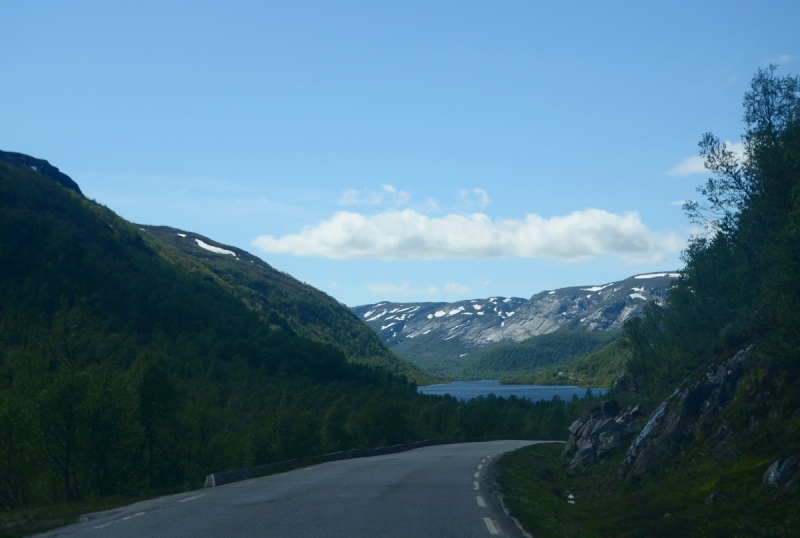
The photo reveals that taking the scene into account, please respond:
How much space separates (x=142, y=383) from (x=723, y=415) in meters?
30.3

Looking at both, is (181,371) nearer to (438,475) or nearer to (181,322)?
(181,322)

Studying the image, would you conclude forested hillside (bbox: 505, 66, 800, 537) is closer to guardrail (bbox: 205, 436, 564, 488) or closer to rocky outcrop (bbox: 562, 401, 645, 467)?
rocky outcrop (bbox: 562, 401, 645, 467)

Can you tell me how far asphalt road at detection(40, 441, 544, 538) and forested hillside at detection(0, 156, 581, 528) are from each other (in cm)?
570

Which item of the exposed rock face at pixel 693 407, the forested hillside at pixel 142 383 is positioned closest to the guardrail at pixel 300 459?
the forested hillside at pixel 142 383

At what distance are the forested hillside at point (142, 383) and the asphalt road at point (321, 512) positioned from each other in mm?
5702

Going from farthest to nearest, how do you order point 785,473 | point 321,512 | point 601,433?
point 601,433, point 785,473, point 321,512

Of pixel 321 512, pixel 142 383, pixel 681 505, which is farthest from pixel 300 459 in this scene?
pixel 681 505

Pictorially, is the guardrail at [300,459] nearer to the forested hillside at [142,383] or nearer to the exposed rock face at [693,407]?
the forested hillside at [142,383]

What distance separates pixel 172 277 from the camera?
162250 mm

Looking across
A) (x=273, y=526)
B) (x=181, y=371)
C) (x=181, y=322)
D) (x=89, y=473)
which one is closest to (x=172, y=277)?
(x=181, y=322)

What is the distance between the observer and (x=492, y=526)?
1223 centimetres

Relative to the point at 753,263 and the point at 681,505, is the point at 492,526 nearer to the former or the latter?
the point at 681,505

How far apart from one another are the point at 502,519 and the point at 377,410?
55504 mm

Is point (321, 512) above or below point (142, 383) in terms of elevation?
below
